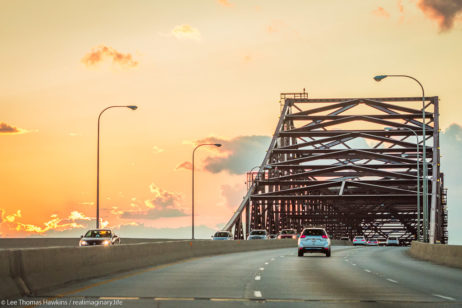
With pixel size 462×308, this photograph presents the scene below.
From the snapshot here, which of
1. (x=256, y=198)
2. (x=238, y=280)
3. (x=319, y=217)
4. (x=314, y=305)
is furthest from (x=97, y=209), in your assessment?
(x=319, y=217)

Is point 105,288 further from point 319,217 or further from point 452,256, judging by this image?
point 319,217

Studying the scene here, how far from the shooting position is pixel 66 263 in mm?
19000

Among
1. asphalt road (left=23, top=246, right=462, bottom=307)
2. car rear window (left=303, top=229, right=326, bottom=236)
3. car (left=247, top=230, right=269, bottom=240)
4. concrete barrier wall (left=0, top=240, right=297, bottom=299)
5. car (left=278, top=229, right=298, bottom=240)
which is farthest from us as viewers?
car (left=278, top=229, right=298, bottom=240)

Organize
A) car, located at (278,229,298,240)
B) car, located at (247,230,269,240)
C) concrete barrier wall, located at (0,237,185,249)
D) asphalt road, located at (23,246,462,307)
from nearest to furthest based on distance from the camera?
asphalt road, located at (23,246,462,307)
concrete barrier wall, located at (0,237,185,249)
car, located at (247,230,269,240)
car, located at (278,229,298,240)

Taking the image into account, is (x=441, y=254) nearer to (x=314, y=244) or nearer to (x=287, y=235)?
(x=314, y=244)

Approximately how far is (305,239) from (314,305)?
93.9 feet

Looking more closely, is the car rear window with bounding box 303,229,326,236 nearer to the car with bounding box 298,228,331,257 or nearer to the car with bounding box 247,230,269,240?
the car with bounding box 298,228,331,257

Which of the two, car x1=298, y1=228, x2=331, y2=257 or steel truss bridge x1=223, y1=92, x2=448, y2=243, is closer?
car x1=298, y1=228, x2=331, y2=257

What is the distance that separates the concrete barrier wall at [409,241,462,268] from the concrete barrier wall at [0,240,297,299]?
1261cm

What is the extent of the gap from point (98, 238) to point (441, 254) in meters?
19.7

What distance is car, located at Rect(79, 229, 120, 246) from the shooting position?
43812 mm

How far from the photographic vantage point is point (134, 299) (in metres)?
15.3

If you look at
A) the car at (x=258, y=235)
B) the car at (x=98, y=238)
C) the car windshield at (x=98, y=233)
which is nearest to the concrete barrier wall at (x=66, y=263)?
the car at (x=98, y=238)

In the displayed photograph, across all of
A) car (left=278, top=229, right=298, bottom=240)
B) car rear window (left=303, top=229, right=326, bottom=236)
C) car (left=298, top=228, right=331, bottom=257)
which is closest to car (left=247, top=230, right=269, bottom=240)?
car (left=278, top=229, right=298, bottom=240)
